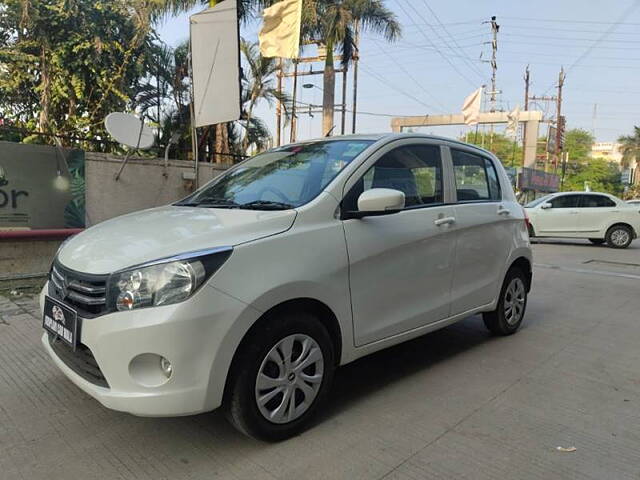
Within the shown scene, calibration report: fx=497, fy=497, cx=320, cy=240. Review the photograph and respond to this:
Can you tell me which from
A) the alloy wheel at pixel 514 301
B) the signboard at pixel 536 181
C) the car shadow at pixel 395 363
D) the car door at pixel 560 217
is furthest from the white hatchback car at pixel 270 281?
the signboard at pixel 536 181

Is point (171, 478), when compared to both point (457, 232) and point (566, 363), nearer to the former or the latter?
point (457, 232)

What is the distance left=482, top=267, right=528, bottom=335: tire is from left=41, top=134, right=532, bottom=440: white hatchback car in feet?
2.23

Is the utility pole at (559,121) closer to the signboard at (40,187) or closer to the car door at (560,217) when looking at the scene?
the car door at (560,217)

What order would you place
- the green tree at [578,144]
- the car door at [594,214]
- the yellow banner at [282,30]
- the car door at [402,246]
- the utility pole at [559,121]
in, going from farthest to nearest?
1. the green tree at [578,144]
2. the utility pole at [559,121]
3. the car door at [594,214]
4. the yellow banner at [282,30]
5. the car door at [402,246]

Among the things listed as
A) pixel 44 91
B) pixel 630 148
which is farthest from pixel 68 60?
pixel 630 148

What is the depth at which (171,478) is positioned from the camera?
2375 mm

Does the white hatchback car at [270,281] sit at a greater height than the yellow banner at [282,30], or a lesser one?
lesser

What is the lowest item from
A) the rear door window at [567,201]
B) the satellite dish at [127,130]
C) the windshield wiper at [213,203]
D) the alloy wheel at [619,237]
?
the alloy wheel at [619,237]

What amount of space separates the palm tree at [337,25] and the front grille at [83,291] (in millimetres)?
14104

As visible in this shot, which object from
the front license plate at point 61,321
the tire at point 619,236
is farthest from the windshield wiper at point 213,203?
the tire at point 619,236

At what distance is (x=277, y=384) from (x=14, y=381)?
2.11 metres

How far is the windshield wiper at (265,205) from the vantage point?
9.56ft

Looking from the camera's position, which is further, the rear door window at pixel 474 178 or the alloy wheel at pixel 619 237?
the alloy wheel at pixel 619 237

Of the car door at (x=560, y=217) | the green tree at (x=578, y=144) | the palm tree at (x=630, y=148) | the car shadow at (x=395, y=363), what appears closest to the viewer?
the car shadow at (x=395, y=363)
